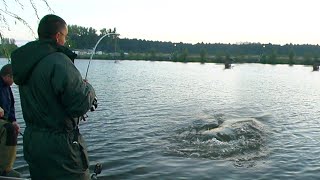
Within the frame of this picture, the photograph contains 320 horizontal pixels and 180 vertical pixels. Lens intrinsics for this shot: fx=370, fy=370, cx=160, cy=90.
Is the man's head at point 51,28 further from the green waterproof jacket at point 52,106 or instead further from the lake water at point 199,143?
the lake water at point 199,143

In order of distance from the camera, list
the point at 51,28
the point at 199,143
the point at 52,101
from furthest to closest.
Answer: the point at 199,143, the point at 51,28, the point at 52,101

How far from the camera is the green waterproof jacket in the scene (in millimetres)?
3943

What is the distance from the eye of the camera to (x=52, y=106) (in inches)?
160

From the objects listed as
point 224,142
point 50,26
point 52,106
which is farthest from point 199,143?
point 50,26

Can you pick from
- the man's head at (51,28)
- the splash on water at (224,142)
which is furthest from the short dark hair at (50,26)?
the splash on water at (224,142)

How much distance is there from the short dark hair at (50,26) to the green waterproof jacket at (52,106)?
109mm

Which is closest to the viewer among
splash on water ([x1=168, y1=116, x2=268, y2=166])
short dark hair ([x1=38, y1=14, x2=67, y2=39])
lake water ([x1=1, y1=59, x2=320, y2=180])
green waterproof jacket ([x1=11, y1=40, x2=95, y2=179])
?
green waterproof jacket ([x1=11, y1=40, x2=95, y2=179])

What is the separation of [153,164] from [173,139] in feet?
13.0

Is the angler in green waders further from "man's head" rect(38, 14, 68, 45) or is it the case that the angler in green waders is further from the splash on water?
the splash on water

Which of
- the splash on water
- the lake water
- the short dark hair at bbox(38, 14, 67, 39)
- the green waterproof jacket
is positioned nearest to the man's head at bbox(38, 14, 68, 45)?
the short dark hair at bbox(38, 14, 67, 39)

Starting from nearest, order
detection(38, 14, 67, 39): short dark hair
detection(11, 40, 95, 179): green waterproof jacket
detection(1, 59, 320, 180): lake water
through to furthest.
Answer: detection(11, 40, 95, 179): green waterproof jacket < detection(38, 14, 67, 39): short dark hair < detection(1, 59, 320, 180): lake water

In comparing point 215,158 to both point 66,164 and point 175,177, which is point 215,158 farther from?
point 66,164

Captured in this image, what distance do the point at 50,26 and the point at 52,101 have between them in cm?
85

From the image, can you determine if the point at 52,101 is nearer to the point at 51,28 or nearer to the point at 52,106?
the point at 52,106
